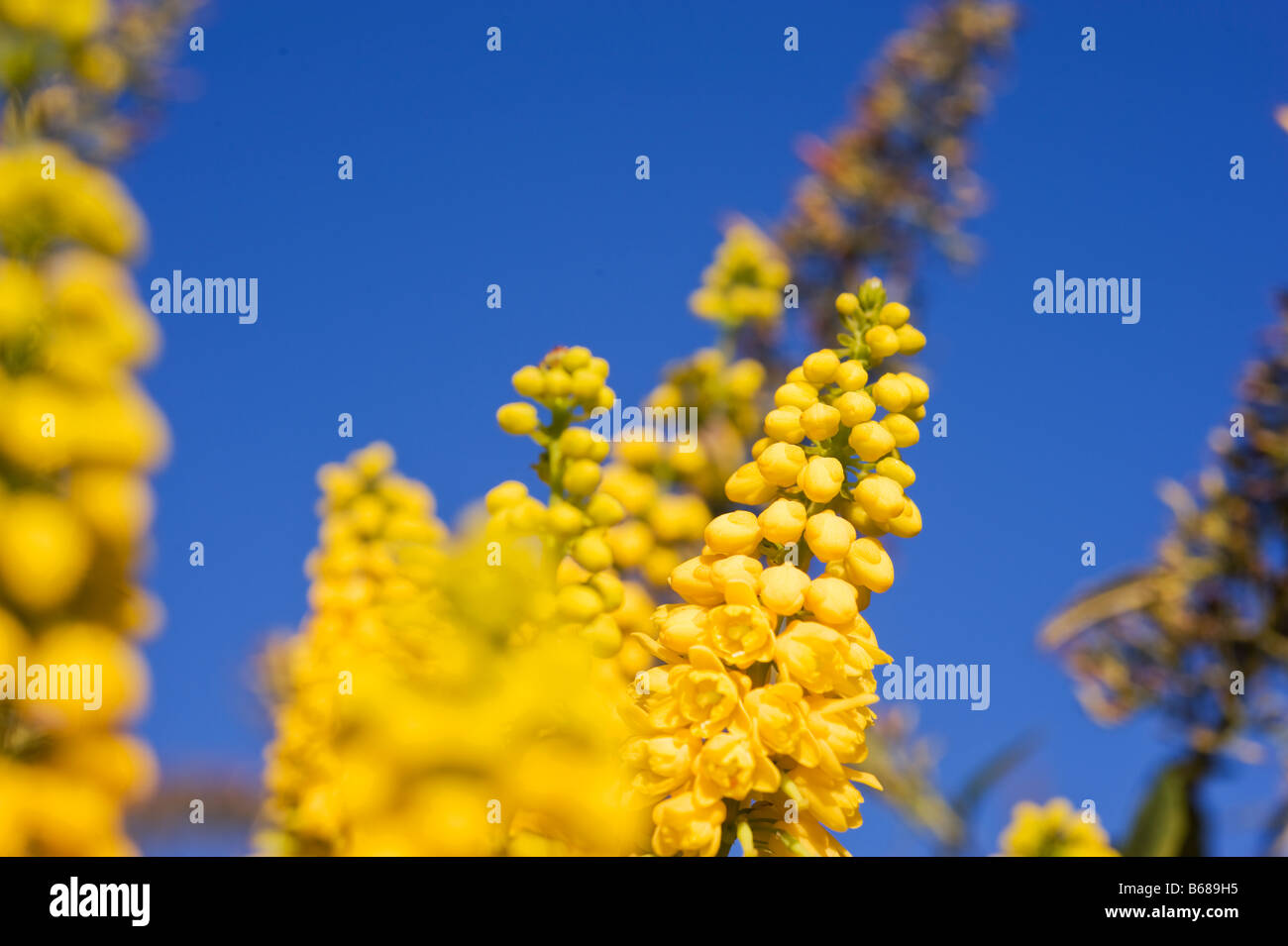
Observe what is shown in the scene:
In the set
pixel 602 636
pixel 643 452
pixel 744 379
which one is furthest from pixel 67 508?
pixel 744 379

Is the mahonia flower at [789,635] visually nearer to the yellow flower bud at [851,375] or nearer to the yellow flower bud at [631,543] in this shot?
the yellow flower bud at [851,375]

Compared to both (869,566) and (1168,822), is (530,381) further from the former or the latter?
(1168,822)

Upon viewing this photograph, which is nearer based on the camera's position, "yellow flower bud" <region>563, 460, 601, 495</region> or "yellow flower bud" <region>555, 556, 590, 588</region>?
"yellow flower bud" <region>555, 556, 590, 588</region>

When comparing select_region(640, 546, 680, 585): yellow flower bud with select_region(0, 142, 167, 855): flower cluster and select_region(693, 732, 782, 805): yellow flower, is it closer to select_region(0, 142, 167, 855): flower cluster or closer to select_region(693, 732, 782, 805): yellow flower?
select_region(693, 732, 782, 805): yellow flower

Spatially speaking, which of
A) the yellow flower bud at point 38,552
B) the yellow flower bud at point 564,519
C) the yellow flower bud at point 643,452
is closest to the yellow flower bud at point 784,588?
the yellow flower bud at point 564,519

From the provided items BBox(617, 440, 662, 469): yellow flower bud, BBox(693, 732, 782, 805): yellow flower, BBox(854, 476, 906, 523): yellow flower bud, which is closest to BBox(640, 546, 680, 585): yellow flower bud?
BBox(617, 440, 662, 469): yellow flower bud
